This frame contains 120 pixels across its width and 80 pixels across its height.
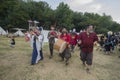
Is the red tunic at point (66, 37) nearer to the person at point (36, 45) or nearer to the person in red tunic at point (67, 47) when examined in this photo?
the person in red tunic at point (67, 47)

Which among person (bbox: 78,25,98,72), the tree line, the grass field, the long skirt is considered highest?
the tree line

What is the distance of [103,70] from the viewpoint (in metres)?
13.6

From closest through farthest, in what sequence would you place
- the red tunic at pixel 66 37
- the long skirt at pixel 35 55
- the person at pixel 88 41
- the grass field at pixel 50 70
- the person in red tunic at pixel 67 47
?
1. the grass field at pixel 50 70
2. the person at pixel 88 41
3. the long skirt at pixel 35 55
4. the person in red tunic at pixel 67 47
5. the red tunic at pixel 66 37

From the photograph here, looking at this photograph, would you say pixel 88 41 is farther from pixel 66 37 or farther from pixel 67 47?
pixel 66 37

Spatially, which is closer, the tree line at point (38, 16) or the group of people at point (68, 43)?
the group of people at point (68, 43)

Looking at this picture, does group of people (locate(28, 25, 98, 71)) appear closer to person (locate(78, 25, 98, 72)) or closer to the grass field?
person (locate(78, 25, 98, 72))

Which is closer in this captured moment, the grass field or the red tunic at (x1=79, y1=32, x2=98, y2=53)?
the grass field

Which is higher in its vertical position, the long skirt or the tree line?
the tree line

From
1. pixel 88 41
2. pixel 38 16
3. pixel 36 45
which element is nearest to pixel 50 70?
pixel 36 45

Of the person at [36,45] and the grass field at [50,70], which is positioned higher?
the person at [36,45]

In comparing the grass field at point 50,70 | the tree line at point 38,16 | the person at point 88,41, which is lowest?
the grass field at point 50,70

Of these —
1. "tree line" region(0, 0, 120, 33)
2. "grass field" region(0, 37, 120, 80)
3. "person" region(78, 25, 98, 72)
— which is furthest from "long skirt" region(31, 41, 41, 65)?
"tree line" region(0, 0, 120, 33)

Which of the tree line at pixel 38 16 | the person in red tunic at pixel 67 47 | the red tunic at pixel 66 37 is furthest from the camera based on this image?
the tree line at pixel 38 16

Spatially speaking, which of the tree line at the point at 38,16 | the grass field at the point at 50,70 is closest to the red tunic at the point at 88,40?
the grass field at the point at 50,70
